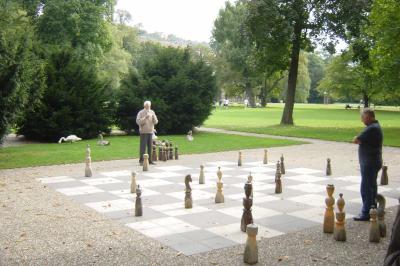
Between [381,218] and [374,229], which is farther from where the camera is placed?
[381,218]

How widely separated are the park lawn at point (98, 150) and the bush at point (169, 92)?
9.28ft

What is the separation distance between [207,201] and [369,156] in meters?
3.68

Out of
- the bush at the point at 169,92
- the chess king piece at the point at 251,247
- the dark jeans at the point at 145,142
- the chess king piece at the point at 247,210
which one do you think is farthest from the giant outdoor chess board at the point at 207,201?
the bush at the point at 169,92

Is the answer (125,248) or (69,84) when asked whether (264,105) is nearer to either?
(69,84)

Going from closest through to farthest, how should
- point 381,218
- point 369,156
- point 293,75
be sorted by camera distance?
point 381,218, point 369,156, point 293,75

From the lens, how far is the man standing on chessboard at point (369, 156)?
8.34 metres

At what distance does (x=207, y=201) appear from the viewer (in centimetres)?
1014

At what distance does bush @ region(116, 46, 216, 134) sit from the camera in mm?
26922

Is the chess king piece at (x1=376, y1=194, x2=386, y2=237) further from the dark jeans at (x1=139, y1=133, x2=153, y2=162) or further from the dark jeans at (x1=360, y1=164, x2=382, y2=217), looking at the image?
the dark jeans at (x1=139, y1=133, x2=153, y2=162)

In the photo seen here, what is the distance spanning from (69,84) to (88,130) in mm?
2741

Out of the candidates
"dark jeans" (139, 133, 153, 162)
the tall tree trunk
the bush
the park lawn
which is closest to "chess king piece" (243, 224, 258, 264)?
"dark jeans" (139, 133, 153, 162)

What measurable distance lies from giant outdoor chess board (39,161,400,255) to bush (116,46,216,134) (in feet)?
40.7

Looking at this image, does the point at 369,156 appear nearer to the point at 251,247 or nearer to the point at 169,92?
the point at 251,247

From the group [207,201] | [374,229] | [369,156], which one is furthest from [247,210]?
[369,156]
